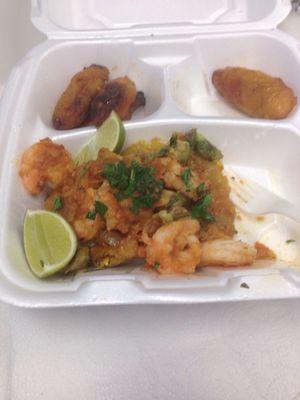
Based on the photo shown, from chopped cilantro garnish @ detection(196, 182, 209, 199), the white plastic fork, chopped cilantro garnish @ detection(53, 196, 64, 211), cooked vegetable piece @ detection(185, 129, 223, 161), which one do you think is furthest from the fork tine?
chopped cilantro garnish @ detection(53, 196, 64, 211)

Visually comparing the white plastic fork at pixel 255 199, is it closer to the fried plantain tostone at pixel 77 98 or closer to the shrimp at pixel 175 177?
the shrimp at pixel 175 177

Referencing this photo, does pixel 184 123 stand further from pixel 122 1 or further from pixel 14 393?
pixel 14 393

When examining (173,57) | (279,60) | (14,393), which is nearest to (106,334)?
(14,393)

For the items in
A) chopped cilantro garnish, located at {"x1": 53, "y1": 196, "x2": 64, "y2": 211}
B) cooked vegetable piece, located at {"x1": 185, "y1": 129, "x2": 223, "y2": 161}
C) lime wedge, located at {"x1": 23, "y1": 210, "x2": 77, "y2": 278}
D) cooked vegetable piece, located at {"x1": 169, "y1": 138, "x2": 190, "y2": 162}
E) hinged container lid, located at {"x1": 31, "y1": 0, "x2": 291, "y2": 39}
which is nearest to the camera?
lime wedge, located at {"x1": 23, "y1": 210, "x2": 77, "y2": 278}

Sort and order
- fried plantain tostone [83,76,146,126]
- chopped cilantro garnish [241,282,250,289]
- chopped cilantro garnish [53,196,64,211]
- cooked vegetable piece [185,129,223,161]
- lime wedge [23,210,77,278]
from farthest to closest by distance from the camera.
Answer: fried plantain tostone [83,76,146,126] < cooked vegetable piece [185,129,223,161] < chopped cilantro garnish [53,196,64,211] < lime wedge [23,210,77,278] < chopped cilantro garnish [241,282,250,289]

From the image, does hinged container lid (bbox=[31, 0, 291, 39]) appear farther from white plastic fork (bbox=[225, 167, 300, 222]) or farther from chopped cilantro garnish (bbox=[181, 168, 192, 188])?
chopped cilantro garnish (bbox=[181, 168, 192, 188])

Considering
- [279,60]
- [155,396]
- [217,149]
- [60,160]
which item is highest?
[279,60]

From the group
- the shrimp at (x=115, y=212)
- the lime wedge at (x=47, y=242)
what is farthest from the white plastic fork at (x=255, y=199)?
the lime wedge at (x=47, y=242)
